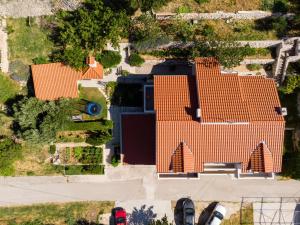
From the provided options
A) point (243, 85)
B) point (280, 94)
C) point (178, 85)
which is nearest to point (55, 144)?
point (178, 85)

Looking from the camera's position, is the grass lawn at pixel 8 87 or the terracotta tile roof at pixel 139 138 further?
the grass lawn at pixel 8 87

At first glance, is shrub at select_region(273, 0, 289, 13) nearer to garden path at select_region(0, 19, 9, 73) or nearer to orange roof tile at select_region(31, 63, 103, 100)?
orange roof tile at select_region(31, 63, 103, 100)

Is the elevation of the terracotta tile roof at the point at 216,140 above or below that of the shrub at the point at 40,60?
below

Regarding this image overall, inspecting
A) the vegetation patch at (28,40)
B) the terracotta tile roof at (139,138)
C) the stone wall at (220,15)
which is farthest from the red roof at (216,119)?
the vegetation patch at (28,40)

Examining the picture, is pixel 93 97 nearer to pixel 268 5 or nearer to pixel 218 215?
pixel 218 215

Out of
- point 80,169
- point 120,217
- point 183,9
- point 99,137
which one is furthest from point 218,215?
point 183,9

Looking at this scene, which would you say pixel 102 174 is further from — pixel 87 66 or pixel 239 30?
pixel 239 30

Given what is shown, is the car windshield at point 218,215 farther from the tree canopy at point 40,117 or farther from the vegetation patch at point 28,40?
the vegetation patch at point 28,40
